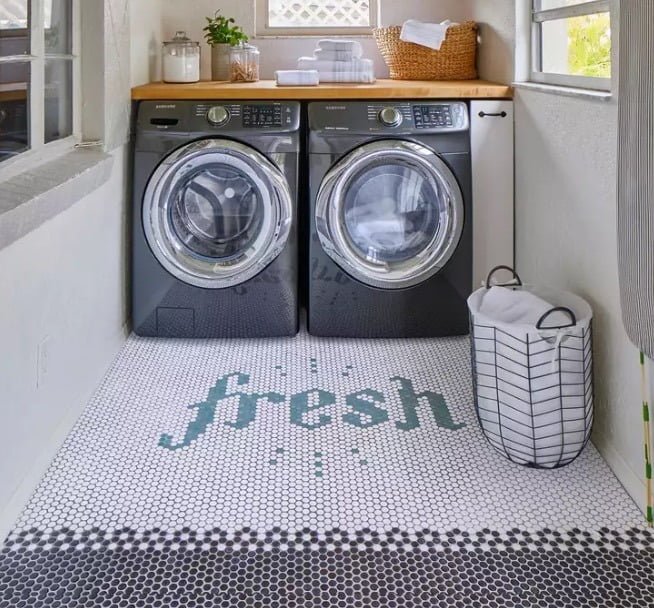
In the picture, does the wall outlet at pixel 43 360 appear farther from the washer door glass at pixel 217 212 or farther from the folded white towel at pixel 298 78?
the folded white towel at pixel 298 78

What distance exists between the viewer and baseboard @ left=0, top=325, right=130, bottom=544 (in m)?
1.62

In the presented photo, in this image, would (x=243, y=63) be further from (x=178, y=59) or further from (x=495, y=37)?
(x=495, y=37)

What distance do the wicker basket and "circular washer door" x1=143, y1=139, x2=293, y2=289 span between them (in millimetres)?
987

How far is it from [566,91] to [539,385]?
1.00 metres

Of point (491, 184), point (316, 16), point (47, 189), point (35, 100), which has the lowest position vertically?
point (47, 189)

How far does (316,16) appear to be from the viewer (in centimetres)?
358

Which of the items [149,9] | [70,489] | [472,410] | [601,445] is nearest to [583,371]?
[601,445]

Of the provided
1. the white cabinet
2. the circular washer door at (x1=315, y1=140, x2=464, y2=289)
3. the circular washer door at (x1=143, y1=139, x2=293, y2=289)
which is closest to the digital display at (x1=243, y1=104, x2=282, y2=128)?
the circular washer door at (x1=143, y1=139, x2=293, y2=289)

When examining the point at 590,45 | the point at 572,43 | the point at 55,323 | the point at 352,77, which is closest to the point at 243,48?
the point at 352,77

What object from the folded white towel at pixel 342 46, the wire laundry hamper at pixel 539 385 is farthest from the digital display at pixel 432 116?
the wire laundry hamper at pixel 539 385

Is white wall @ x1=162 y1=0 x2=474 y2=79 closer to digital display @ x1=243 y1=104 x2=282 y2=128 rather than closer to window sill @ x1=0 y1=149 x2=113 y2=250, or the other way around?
digital display @ x1=243 y1=104 x2=282 y2=128

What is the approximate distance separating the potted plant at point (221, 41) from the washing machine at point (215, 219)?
0.59 metres

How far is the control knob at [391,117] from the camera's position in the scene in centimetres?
271

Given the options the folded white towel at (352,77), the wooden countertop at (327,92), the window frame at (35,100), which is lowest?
the window frame at (35,100)
